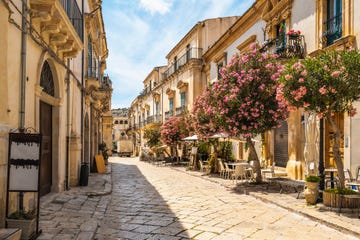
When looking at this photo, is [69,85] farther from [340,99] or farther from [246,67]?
[340,99]

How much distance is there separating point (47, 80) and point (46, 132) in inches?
52.6

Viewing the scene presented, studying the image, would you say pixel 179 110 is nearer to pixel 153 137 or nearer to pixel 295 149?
pixel 153 137

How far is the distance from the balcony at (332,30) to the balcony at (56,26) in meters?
7.77

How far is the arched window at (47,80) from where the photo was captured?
8328 mm

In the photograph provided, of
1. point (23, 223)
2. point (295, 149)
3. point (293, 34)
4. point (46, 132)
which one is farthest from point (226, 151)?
point (23, 223)

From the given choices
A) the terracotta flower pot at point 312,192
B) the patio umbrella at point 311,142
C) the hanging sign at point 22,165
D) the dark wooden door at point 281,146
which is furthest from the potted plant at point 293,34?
the hanging sign at point 22,165

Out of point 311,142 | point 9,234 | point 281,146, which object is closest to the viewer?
point 9,234

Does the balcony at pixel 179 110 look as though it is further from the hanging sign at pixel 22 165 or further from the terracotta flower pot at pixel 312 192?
the hanging sign at pixel 22 165

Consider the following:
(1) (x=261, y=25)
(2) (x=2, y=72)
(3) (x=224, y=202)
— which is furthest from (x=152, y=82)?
(2) (x=2, y=72)

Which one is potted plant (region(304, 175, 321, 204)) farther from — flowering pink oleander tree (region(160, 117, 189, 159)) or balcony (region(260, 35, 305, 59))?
→ flowering pink oleander tree (region(160, 117, 189, 159))

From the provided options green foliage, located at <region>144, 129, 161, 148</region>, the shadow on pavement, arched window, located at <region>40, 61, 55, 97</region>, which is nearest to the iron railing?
arched window, located at <region>40, 61, 55, 97</region>

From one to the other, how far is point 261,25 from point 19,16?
12769 mm

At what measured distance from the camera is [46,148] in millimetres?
8891

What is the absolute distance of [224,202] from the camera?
29.9 feet
